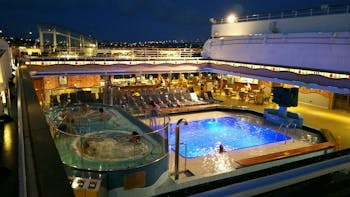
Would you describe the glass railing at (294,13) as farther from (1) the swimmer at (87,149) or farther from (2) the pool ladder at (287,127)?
(1) the swimmer at (87,149)

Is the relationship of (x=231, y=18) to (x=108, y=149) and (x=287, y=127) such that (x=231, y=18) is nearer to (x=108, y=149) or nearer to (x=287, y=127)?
(x=287, y=127)

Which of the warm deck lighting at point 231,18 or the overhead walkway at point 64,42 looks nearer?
the overhead walkway at point 64,42

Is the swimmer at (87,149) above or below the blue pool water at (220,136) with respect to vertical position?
above

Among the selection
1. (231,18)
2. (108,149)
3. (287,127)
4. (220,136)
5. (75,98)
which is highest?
(231,18)

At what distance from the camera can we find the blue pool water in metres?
9.42

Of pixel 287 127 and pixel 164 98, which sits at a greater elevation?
pixel 164 98

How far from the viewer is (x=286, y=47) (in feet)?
46.7

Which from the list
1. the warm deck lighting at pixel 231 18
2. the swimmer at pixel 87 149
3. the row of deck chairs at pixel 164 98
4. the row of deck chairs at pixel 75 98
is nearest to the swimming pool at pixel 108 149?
the swimmer at pixel 87 149

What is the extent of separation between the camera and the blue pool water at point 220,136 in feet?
30.9

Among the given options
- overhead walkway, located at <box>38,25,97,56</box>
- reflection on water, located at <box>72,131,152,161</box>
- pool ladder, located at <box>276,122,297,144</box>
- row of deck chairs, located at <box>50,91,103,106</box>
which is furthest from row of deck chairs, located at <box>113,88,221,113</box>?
reflection on water, located at <box>72,131,152,161</box>

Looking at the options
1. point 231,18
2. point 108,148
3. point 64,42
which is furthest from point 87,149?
point 231,18

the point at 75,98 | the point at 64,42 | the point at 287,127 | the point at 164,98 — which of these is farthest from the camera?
the point at 64,42

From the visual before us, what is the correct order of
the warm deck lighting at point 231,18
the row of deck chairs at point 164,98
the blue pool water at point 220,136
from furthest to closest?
the warm deck lighting at point 231,18 < the row of deck chairs at point 164,98 < the blue pool water at point 220,136

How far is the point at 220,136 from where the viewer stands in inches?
416
